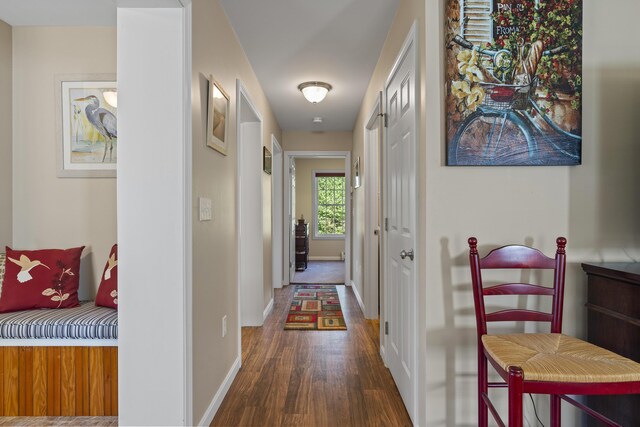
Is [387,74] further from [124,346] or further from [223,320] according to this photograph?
[124,346]

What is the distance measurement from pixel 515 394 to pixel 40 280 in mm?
2475

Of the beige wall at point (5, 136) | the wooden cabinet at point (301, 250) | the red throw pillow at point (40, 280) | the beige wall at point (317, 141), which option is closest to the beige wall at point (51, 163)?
the beige wall at point (5, 136)

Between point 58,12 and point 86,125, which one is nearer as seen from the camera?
point 58,12

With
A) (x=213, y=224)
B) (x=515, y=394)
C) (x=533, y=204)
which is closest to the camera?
(x=515, y=394)

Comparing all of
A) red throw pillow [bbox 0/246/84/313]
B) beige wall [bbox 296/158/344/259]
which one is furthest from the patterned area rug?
beige wall [bbox 296/158/344/259]

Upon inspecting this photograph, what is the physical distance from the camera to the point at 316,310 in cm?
415

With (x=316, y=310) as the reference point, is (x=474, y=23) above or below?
above

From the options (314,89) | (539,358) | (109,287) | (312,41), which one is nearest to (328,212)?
(314,89)

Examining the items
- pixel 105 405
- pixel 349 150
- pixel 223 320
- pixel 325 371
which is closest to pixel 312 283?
pixel 349 150

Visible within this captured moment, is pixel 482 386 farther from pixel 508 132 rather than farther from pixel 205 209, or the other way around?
pixel 205 209

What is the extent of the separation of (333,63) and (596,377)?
8.96 ft

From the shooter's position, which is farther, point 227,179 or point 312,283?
point 312,283

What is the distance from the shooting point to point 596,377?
3.58 ft

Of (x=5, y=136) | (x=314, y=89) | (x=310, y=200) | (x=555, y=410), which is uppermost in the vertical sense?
(x=314, y=89)
